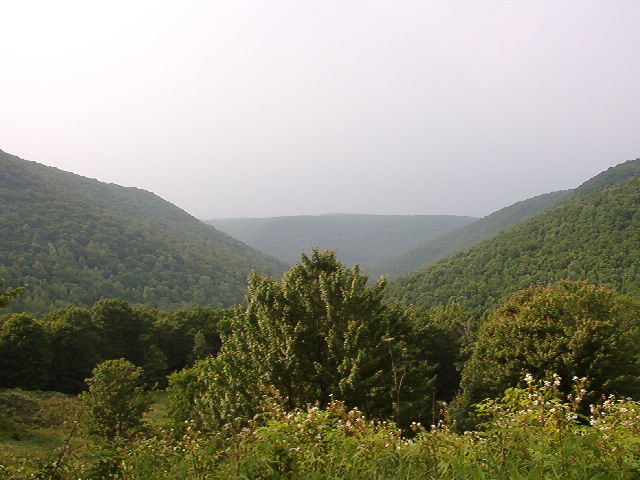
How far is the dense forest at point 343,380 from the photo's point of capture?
13.8ft

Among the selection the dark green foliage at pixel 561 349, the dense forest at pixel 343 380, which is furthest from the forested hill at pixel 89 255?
the dark green foliage at pixel 561 349

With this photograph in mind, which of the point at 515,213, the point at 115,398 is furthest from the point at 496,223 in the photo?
the point at 115,398

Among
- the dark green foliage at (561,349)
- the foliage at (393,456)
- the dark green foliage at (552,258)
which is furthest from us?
the dark green foliage at (552,258)

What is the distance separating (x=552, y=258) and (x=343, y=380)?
216 feet

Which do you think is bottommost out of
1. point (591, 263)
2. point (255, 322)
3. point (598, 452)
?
point (591, 263)

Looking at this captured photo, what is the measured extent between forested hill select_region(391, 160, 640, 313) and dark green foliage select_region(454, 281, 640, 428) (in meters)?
38.7

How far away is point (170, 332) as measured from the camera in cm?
5819

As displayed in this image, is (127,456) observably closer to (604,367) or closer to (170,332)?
(604,367)

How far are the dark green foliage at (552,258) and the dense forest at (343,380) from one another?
456mm

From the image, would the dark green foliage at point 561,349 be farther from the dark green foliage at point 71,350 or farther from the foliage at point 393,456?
the dark green foliage at point 71,350

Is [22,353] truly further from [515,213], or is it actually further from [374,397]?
[515,213]

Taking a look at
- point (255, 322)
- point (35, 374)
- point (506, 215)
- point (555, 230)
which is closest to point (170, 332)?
point (35, 374)

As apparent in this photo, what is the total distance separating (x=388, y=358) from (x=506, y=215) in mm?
182147

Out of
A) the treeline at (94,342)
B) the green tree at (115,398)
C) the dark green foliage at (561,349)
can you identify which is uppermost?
the dark green foliage at (561,349)
